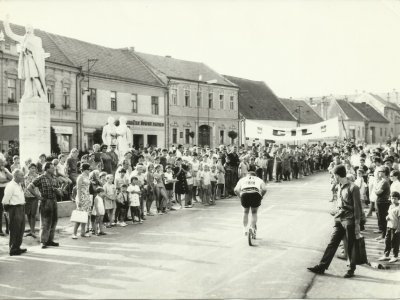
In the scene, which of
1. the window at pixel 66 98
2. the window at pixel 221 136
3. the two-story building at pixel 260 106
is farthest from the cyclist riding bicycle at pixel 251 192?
the two-story building at pixel 260 106

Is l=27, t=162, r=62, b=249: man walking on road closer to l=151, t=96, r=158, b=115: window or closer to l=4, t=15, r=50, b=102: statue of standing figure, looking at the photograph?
l=4, t=15, r=50, b=102: statue of standing figure

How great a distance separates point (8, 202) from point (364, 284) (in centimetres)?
701

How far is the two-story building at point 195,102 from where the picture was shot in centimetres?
4631

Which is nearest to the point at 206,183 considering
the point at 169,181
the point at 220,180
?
the point at 169,181

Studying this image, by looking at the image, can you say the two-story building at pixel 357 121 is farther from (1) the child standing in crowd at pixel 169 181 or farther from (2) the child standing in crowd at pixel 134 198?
(2) the child standing in crowd at pixel 134 198

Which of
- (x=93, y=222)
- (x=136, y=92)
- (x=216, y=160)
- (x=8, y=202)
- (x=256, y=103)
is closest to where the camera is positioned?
(x=8, y=202)

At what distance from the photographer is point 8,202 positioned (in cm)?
1015

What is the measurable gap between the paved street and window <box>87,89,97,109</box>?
2512 centimetres

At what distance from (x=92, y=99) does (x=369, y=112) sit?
50309mm

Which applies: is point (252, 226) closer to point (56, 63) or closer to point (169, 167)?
point (169, 167)

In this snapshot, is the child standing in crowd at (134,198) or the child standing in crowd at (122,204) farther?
the child standing in crowd at (134,198)

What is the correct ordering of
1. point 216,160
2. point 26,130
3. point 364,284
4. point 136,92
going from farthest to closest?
1. point 136,92
2. point 216,160
3. point 26,130
4. point 364,284

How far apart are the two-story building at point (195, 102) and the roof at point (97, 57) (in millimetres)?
1545

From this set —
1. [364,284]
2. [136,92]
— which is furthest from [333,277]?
[136,92]
